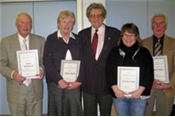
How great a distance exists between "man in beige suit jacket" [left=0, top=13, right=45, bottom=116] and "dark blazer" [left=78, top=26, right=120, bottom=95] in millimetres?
459

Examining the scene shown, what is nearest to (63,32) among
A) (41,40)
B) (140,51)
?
(41,40)

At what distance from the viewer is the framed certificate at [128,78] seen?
2.12 metres

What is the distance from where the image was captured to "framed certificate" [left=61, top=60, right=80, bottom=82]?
7.55 ft

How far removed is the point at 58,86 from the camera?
2305mm

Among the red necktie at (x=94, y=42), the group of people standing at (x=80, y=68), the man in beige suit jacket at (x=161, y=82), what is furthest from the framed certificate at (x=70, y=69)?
the man in beige suit jacket at (x=161, y=82)

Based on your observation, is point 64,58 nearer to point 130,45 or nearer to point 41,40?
point 41,40

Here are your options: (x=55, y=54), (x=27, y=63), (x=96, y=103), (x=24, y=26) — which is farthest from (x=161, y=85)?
(x=24, y=26)

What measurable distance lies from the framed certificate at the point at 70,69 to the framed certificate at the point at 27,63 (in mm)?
299

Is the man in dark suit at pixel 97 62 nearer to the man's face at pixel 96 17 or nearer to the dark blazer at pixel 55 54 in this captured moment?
the man's face at pixel 96 17

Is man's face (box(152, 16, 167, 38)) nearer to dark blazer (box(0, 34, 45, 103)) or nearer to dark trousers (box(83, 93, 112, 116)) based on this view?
dark trousers (box(83, 93, 112, 116))

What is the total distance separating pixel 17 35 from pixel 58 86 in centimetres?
69

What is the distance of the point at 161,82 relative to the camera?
7.90 feet

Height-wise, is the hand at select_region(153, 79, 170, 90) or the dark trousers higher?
the hand at select_region(153, 79, 170, 90)

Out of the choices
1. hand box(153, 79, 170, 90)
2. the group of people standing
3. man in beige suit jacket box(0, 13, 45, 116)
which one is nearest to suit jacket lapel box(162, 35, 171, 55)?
the group of people standing
